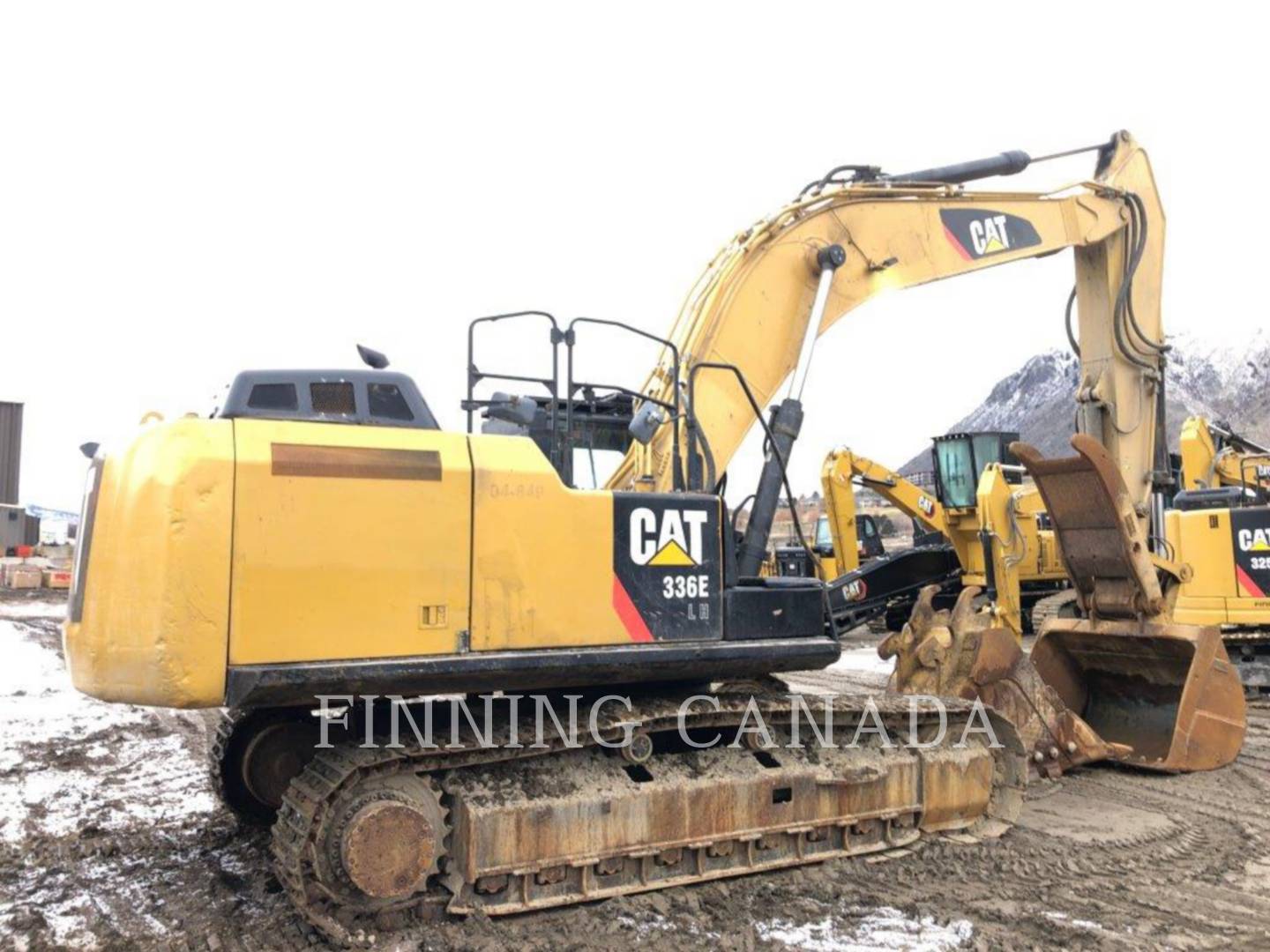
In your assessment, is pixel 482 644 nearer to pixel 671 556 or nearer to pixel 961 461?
pixel 671 556

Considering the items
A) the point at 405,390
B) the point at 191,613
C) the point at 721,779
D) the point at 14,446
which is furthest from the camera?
the point at 14,446

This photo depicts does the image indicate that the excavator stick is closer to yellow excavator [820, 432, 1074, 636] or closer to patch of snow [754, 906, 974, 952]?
patch of snow [754, 906, 974, 952]

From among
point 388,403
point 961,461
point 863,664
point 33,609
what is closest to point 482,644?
point 388,403

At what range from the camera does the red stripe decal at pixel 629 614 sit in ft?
15.6

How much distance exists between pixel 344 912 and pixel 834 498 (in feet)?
40.4

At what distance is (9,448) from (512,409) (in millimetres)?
42850

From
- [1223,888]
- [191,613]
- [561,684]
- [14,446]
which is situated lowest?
[1223,888]

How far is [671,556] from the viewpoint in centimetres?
492

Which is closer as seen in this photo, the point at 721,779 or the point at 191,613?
the point at 191,613

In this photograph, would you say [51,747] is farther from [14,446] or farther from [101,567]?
[14,446]

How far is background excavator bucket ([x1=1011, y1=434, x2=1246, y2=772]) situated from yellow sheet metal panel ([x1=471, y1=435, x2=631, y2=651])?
10.8ft

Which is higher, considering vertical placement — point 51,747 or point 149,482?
point 149,482

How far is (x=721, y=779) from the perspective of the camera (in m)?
4.99

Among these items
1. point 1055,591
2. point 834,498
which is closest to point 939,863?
point 834,498
